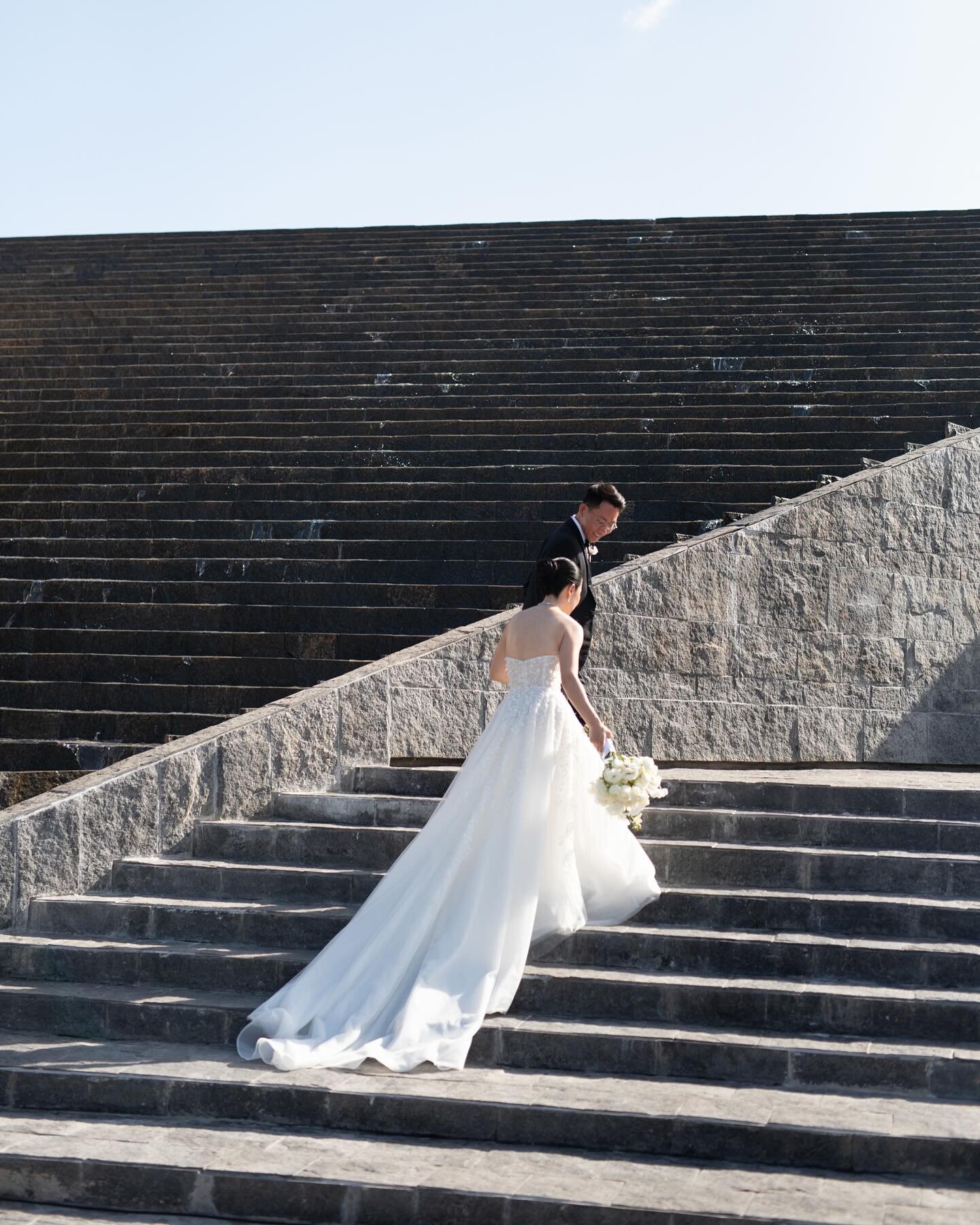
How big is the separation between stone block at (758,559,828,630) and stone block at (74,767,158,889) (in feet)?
13.8

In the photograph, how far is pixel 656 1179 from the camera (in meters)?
4.66

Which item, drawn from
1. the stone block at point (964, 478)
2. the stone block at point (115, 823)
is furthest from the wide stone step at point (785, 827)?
the stone block at point (964, 478)

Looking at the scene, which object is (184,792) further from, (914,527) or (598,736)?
(914,527)

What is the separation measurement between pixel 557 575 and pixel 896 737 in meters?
4.56

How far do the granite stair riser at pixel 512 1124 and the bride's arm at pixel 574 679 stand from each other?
1677mm

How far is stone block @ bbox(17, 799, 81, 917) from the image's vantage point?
6656mm

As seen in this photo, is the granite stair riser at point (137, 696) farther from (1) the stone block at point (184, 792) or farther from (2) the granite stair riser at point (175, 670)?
(1) the stone block at point (184, 792)

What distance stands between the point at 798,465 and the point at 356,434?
3.73 metres

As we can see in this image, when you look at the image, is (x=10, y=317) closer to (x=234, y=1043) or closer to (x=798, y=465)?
(x=798, y=465)

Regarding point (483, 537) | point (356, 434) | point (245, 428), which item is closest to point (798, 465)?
point (483, 537)

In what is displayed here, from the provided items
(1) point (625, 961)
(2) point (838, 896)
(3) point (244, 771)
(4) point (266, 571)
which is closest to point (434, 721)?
(3) point (244, 771)

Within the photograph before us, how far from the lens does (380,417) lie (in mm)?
12656

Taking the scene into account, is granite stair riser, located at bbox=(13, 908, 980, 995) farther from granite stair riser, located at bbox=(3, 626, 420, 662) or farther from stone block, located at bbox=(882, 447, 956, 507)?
stone block, located at bbox=(882, 447, 956, 507)

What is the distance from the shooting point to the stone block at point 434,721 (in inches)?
319
